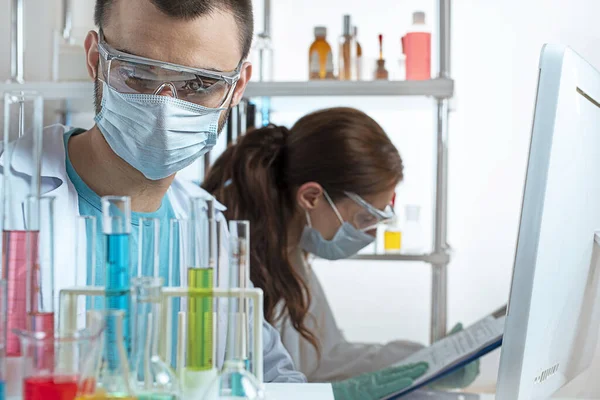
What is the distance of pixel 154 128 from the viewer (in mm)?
1248

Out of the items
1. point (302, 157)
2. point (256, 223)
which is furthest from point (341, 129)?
point (256, 223)

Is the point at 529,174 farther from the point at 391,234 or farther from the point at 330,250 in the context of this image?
the point at 391,234

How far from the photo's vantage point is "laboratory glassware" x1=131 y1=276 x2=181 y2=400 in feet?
1.96

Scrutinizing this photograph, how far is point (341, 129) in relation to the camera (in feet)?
6.05

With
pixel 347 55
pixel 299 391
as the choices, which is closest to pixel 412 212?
pixel 347 55

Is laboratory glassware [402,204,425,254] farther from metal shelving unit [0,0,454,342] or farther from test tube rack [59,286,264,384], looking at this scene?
test tube rack [59,286,264,384]

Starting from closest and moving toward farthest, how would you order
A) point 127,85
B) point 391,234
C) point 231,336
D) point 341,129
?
point 231,336
point 127,85
point 341,129
point 391,234

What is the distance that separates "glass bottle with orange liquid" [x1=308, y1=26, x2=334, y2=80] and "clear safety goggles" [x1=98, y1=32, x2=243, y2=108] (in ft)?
2.91

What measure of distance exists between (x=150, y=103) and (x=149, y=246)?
561mm

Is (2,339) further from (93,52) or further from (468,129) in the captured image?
(468,129)

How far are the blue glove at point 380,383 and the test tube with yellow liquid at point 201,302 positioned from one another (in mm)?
873

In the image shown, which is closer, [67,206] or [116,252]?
[116,252]

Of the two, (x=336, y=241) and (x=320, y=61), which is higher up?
(x=320, y=61)

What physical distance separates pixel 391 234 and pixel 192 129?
3.53 ft
